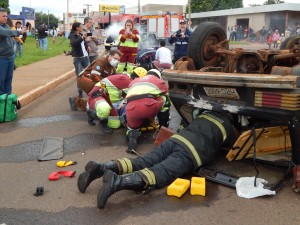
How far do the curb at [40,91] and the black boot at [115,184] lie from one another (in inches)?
202

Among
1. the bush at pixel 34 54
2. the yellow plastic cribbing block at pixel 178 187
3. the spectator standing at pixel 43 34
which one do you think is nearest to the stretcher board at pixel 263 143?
the yellow plastic cribbing block at pixel 178 187

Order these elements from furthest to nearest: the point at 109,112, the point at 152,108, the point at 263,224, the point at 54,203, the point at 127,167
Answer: the point at 109,112
the point at 152,108
the point at 127,167
the point at 54,203
the point at 263,224

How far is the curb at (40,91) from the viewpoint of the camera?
8070 millimetres

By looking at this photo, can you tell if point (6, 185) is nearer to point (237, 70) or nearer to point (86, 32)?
point (237, 70)

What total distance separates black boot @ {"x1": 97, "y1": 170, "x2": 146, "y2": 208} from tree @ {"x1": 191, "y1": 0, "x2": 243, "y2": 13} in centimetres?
5057

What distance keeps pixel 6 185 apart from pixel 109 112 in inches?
84.2

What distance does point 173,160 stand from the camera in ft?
11.8

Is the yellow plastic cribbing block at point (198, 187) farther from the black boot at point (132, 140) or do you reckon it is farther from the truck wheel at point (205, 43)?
the truck wheel at point (205, 43)

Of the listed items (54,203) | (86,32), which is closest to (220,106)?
(54,203)

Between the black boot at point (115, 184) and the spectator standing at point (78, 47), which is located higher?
the spectator standing at point (78, 47)

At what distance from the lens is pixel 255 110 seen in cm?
346

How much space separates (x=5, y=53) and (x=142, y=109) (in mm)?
3384

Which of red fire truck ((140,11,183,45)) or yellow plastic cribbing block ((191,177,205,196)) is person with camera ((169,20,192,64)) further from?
red fire truck ((140,11,183,45))

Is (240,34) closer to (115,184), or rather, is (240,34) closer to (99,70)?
(99,70)
